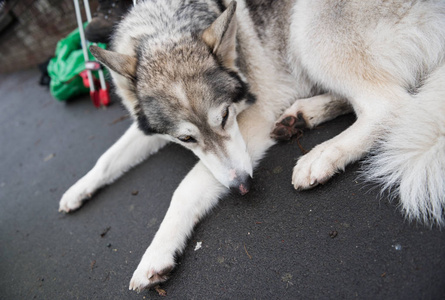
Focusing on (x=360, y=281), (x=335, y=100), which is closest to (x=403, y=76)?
(x=335, y=100)

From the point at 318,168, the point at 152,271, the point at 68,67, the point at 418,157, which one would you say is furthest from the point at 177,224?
the point at 68,67

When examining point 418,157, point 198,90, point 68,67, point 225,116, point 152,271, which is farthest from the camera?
point 68,67

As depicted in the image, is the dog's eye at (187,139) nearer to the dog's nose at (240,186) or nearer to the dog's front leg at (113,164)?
the dog's nose at (240,186)

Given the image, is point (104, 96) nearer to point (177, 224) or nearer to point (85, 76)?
point (85, 76)

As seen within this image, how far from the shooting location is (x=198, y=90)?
1.70 metres

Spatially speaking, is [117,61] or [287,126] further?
[287,126]

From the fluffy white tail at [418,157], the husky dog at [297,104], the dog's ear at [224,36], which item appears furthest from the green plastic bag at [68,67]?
the fluffy white tail at [418,157]

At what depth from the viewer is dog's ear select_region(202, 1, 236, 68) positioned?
164 cm

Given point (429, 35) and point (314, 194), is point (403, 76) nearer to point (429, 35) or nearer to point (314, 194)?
point (429, 35)

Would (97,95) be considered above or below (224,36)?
below

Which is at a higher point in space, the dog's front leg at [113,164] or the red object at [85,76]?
the red object at [85,76]

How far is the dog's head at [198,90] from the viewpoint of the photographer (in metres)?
1.70

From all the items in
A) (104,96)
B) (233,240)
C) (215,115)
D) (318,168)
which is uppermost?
(215,115)

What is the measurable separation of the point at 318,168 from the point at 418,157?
525 millimetres
